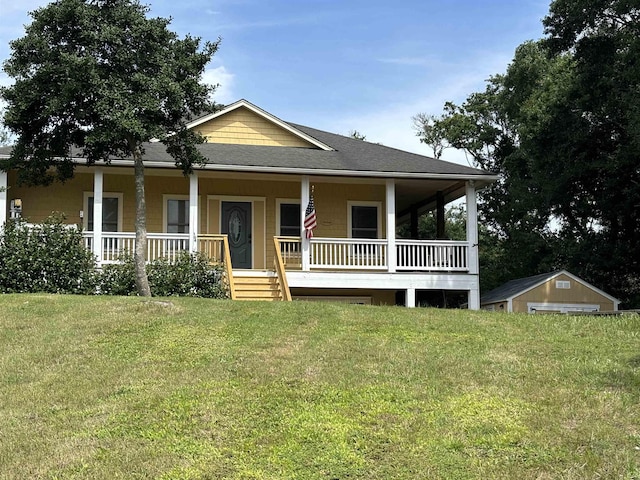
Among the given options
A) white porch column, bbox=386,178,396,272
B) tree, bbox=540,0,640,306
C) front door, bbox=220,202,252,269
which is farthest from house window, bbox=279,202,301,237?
tree, bbox=540,0,640,306

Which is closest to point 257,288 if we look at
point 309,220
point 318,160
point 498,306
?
point 309,220

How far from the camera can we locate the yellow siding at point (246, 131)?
69.0 ft

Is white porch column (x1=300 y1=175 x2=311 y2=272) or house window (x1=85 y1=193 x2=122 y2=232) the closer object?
white porch column (x1=300 y1=175 x2=311 y2=272)

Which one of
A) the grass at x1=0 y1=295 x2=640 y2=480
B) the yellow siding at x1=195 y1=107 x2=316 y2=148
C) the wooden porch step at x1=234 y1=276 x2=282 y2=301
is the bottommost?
the grass at x1=0 y1=295 x2=640 y2=480

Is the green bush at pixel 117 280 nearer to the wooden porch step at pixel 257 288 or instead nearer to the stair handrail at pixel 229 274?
the stair handrail at pixel 229 274

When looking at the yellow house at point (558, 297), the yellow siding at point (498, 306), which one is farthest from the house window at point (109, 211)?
the yellow house at point (558, 297)

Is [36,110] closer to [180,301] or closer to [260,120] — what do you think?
[180,301]

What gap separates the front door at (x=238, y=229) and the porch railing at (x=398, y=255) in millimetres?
1521

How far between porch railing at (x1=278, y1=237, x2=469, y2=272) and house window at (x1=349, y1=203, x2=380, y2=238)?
1771mm

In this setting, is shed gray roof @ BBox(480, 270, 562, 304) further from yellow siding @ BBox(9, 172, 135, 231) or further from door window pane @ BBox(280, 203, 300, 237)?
yellow siding @ BBox(9, 172, 135, 231)

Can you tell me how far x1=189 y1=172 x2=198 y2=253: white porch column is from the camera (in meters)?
17.5

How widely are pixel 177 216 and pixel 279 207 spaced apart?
2710 millimetres

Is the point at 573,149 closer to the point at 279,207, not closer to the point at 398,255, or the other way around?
the point at 398,255

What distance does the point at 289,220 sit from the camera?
68.1 feet
